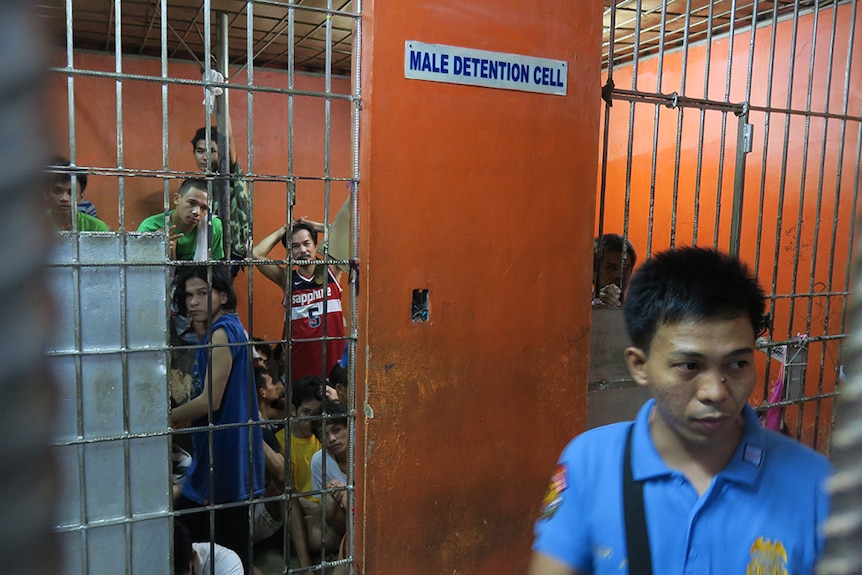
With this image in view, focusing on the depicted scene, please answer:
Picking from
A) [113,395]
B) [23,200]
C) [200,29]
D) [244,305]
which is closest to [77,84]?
[200,29]

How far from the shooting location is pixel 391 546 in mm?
2691

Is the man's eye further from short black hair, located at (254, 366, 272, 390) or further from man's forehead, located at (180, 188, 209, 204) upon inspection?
short black hair, located at (254, 366, 272, 390)

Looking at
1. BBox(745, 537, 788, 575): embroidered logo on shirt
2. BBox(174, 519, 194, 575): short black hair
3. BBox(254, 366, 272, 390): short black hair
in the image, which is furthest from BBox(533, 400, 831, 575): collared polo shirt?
BBox(254, 366, 272, 390): short black hair

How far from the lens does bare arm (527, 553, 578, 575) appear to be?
4.07 ft

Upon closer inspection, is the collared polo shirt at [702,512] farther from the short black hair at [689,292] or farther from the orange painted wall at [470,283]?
the orange painted wall at [470,283]

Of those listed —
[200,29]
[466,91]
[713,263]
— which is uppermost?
[200,29]

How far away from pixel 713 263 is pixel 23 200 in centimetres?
138

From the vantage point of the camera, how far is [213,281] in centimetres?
280

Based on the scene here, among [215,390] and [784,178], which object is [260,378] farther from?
[784,178]

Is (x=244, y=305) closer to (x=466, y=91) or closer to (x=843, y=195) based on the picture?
(x=466, y=91)

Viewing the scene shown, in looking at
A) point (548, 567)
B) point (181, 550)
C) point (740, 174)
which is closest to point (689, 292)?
point (548, 567)

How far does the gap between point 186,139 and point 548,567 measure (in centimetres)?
670

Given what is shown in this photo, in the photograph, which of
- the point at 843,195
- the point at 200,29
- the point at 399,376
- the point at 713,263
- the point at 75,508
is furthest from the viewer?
the point at 200,29

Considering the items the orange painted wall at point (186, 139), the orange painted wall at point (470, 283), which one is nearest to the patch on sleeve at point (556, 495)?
the orange painted wall at point (470, 283)
